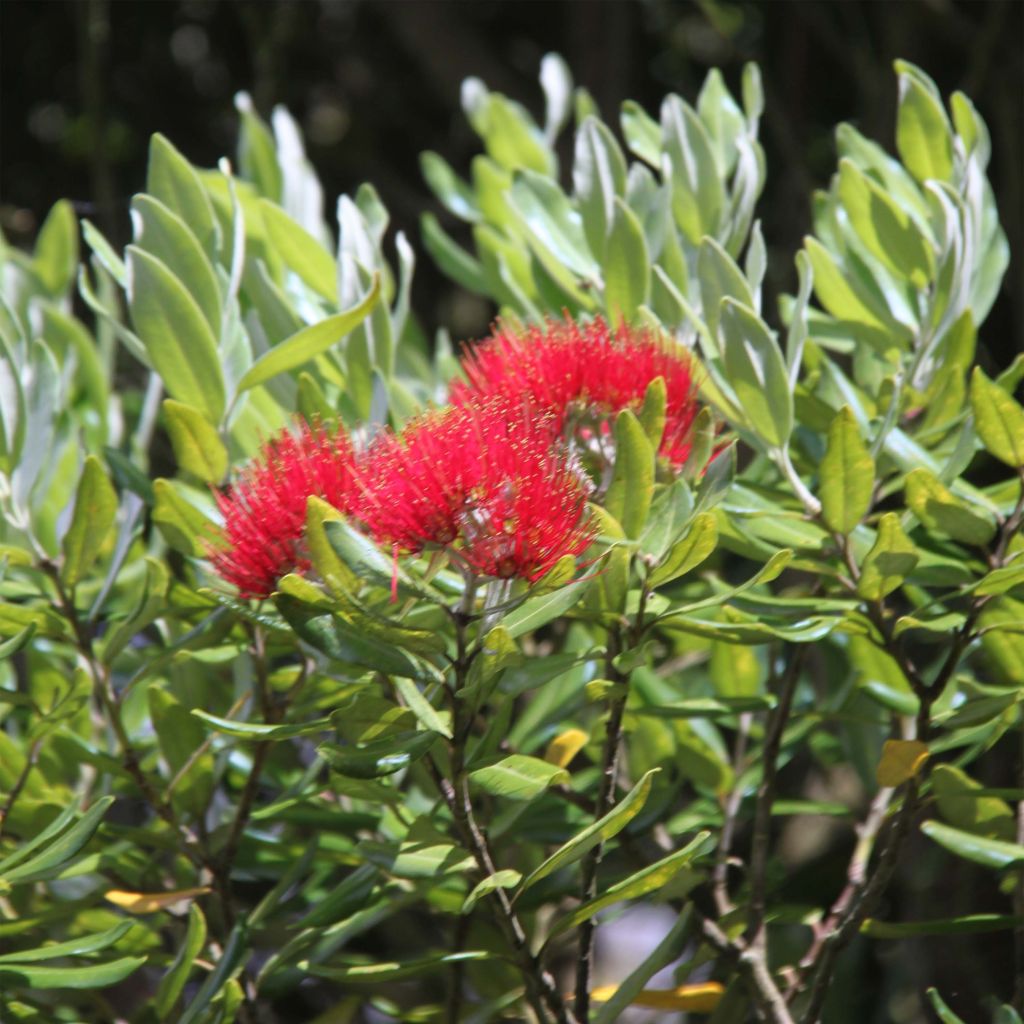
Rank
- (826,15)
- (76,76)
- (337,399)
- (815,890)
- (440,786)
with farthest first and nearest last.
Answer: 1. (76,76)
2. (826,15)
3. (815,890)
4. (337,399)
5. (440,786)

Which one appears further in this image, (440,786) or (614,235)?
(614,235)

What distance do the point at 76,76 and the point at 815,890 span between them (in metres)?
1.67

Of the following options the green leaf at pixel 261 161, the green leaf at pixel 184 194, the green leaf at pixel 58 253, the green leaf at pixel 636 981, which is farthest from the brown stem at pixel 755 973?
the green leaf at pixel 58 253

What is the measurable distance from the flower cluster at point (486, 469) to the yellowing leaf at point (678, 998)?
1.12ft

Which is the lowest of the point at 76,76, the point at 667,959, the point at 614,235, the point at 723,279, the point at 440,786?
the point at 667,959

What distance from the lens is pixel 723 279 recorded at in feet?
2.56

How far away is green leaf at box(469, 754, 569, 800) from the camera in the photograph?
665 mm

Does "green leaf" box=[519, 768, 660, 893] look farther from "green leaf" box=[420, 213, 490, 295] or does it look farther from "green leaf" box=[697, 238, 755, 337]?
"green leaf" box=[420, 213, 490, 295]

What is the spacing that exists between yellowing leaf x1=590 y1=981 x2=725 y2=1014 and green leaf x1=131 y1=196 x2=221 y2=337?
49 cm

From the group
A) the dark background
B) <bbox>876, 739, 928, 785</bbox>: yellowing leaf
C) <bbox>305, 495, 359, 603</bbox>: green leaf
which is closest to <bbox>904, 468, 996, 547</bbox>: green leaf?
<bbox>876, 739, 928, 785</bbox>: yellowing leaf

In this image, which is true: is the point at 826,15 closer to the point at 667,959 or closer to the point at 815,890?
the point at 815,890

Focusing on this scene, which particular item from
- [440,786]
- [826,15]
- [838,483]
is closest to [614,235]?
[838,483]

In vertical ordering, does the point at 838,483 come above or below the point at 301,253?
below

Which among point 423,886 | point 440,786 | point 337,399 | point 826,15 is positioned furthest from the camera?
point 826,15
